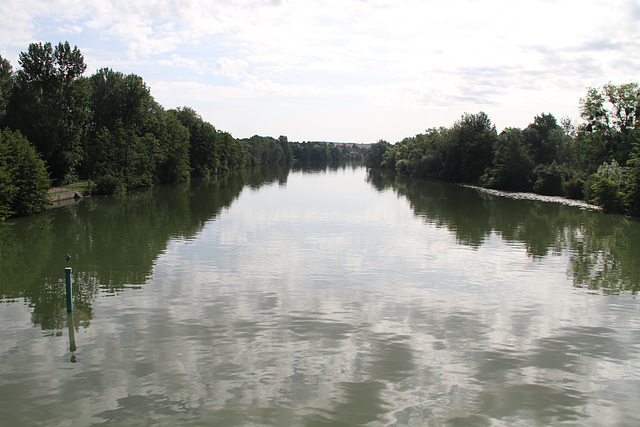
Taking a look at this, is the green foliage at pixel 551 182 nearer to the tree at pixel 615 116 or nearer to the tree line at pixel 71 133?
the tree at pixel 615 116

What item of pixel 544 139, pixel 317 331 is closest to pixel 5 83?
pixel 317 331

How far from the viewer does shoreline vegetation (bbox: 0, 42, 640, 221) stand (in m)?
34.7

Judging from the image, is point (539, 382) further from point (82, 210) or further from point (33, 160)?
point (82, 210)

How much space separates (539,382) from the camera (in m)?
9.17

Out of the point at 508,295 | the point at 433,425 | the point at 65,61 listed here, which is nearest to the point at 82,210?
the point at 65,61

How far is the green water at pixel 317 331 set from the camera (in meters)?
8.22

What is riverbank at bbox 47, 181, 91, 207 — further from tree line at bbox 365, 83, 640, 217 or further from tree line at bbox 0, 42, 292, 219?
tree line at bbox 365, 83, 640, 217

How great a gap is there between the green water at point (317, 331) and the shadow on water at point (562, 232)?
196 millimetres

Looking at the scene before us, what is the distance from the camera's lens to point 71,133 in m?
46.9

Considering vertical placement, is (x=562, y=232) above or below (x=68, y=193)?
below

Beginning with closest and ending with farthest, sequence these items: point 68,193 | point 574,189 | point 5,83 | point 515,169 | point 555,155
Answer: point 68,193 → point 574,189 → point 5,83 → point 515,169 → point 555,155

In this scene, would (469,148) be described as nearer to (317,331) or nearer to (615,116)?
(615,116)

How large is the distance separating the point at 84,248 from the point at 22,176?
43.0 feet

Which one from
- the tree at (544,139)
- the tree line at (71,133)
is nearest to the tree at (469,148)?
the tree at (544,139)
